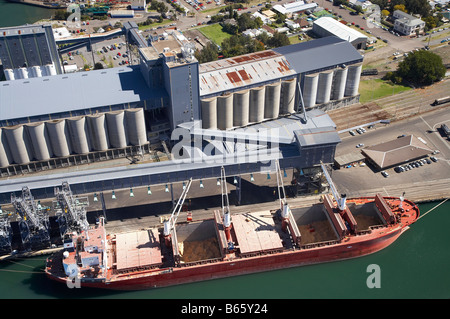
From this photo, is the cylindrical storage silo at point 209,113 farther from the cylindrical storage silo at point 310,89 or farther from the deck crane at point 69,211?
the deck crane at point 69,211

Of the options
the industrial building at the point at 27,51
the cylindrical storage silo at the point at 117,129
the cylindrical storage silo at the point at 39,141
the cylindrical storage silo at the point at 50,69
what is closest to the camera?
the cylindrical storage silo at the point at 39,141

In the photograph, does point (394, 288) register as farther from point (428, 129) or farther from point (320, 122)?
point (428, 129)

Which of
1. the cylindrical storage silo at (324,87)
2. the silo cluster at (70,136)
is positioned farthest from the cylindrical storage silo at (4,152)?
the cylindrical storage silo at (324,87)

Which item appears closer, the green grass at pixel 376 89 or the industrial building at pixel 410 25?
the green grass at pixel 376 89

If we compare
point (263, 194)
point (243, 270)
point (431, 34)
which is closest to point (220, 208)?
point (263, 194)

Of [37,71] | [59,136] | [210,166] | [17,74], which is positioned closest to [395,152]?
[210,166]

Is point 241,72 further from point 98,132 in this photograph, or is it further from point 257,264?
point 257,264
